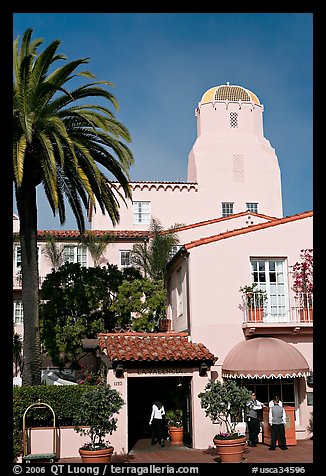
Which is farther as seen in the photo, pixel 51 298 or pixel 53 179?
pixel 51 298

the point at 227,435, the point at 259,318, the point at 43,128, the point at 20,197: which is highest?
the point at 43,128

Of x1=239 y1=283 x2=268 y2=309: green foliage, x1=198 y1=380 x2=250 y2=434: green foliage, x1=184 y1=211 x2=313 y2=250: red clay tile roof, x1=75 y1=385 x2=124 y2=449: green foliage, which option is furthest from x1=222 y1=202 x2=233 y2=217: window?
x1=75 y1=385 x2=124 y2=449: green foliage

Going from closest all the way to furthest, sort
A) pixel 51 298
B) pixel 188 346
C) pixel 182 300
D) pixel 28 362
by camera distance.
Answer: pixel 28 362, pixel 188 346, pixel 182 300, pixel 51 298

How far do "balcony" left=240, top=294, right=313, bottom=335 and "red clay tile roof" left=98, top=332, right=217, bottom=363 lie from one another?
7.23 ft

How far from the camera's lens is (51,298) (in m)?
27.7

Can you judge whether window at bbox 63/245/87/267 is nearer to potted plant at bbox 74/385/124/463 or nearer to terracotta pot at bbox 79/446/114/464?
potted plant at bbox 74/385/124/463

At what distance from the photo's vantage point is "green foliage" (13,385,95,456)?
754 inches

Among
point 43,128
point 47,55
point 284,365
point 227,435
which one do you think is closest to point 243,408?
point 227,435

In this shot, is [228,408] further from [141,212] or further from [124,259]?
[141,212]

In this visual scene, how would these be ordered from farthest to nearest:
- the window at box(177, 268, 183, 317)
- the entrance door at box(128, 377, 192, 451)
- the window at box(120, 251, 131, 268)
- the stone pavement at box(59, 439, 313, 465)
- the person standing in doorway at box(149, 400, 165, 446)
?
the window at box(120, 251, 131, 268)
the window at box(177, 268, 183, 317)
the entrance door at box(128, 377, 192, 451)
the person standing in doorway at box(149, 400, 165, 446)
the stone pavement at box(59, 439, 313, 465)

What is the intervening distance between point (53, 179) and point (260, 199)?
26.2 m

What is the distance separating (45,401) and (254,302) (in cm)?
856

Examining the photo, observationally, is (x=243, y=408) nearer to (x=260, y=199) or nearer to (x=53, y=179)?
(x=53, y=179)

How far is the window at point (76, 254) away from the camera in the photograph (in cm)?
3528
